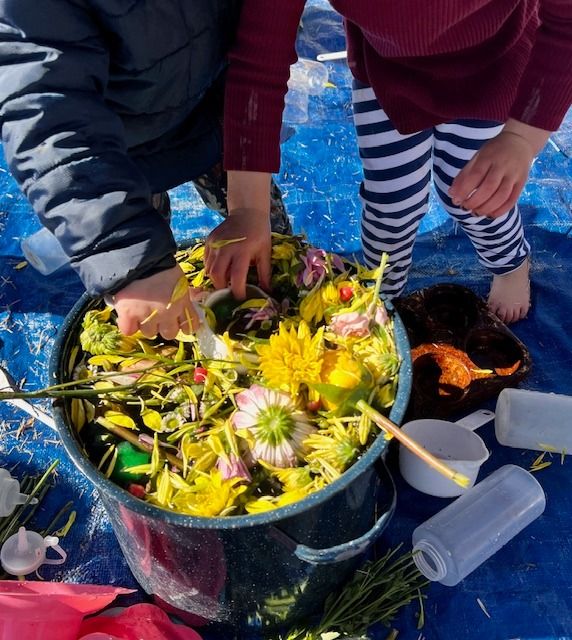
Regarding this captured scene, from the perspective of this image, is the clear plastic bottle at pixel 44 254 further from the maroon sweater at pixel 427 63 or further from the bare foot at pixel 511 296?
the bare foot at pixel 511 296

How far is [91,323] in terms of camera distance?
35.7 inches

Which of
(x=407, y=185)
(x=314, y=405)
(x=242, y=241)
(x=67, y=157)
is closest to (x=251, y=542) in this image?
(x=314, y=405)

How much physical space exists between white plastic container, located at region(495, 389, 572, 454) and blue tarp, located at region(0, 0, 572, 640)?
0.10 ft

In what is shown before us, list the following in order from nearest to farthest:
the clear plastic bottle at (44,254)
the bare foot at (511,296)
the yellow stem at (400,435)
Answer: the yellow stem at (400,435)
the bare foot at (511,296)
the clear plastic bottle at (44,254)

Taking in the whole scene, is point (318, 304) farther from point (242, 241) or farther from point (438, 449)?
point (438, 449)

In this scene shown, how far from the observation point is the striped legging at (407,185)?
1.24 metres

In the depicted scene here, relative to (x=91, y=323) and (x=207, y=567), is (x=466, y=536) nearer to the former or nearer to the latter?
(x=207, y=567)

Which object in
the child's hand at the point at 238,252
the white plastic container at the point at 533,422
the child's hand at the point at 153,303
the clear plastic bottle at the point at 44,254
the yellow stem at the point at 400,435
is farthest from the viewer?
the clear plastic bottle at the point at 44,254

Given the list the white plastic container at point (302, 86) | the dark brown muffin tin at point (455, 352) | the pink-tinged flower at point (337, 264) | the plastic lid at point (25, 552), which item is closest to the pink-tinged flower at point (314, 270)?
the pink-tinged flower at point (337, 264)

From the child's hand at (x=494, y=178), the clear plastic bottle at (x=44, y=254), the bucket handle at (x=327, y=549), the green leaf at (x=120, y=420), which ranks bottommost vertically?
the clear plastic bottle at (x=44, y=254)

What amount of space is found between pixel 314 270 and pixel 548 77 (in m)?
0.56

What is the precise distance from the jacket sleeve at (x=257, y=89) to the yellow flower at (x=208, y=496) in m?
0.53

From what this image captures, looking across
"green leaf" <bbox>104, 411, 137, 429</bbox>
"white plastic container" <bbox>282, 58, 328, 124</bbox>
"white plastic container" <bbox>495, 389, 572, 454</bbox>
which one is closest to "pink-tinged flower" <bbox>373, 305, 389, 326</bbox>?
"green leaf" <bbox>104, 411, 137, 429</bbox>

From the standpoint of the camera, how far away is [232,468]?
0.78m
